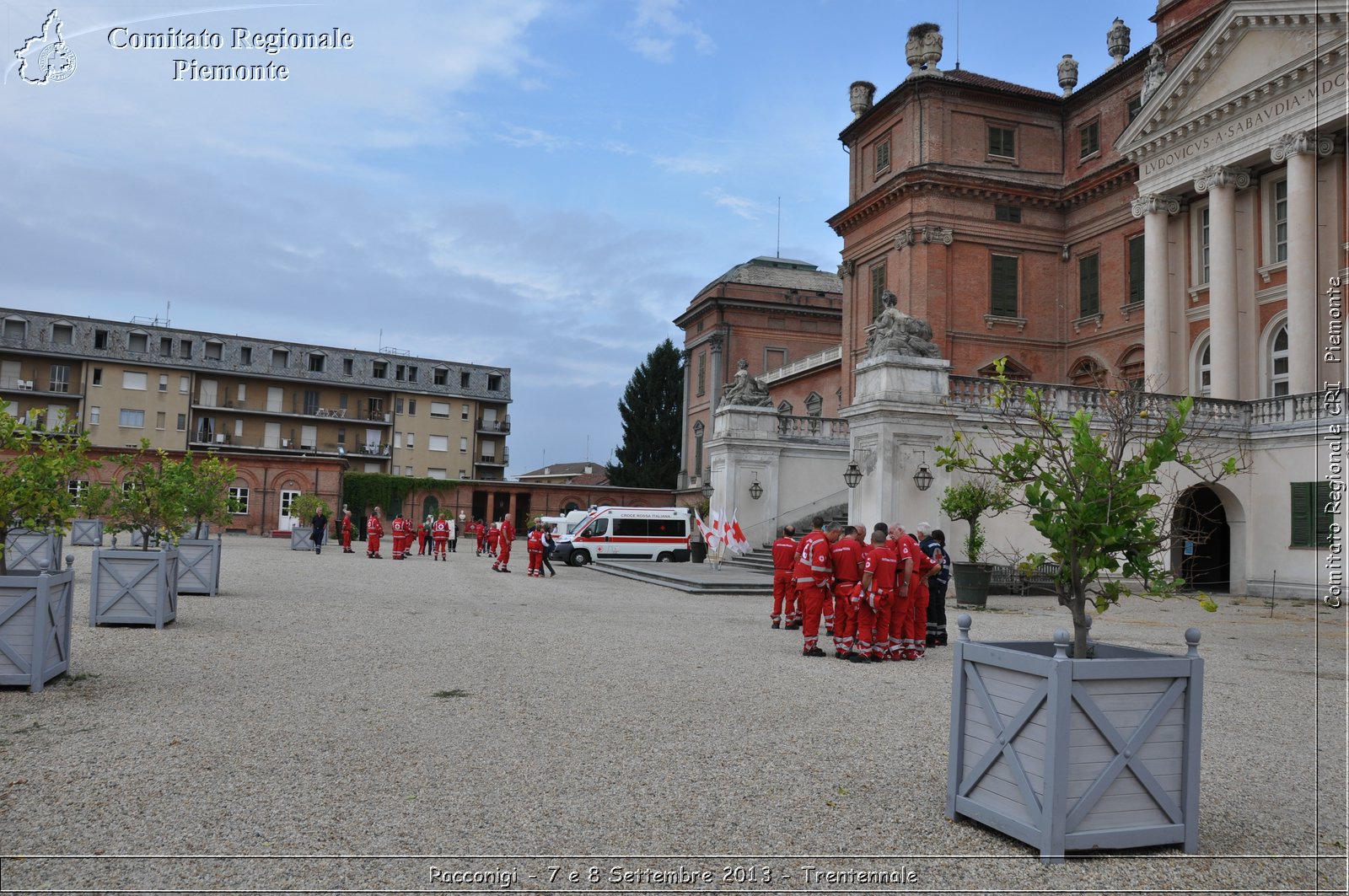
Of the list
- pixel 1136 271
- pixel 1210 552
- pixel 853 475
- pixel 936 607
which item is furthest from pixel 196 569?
pixel 1136 271

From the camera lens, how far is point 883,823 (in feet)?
17.2

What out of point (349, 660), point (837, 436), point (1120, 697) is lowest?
point (349, 660)

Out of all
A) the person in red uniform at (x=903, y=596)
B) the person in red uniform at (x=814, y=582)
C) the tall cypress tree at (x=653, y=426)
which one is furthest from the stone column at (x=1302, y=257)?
the tall cypress tree at (x=653, y=426)

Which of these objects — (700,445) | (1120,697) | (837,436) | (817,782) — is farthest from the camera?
(700,445)

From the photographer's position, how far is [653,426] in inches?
2781

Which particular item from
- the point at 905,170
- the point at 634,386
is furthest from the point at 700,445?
the point at 905,170

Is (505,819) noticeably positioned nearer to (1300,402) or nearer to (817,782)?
(817,782)

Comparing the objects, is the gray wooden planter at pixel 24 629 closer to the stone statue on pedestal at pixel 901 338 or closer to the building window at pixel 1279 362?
the stone statue on pedestal at pixel 901 338

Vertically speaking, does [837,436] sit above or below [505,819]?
above

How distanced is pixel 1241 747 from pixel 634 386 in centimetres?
6487

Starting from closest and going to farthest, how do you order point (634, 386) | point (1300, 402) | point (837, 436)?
point (1300, 402) < point (837, 436) < point (634, 386)

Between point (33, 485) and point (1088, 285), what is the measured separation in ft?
115

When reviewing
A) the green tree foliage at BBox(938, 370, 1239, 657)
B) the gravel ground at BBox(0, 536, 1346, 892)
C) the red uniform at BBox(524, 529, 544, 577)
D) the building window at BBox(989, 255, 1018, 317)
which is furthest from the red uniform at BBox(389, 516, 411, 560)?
the green tree foliage at BBox(938, 370, 1239, 657)

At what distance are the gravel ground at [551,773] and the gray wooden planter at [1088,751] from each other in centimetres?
16
